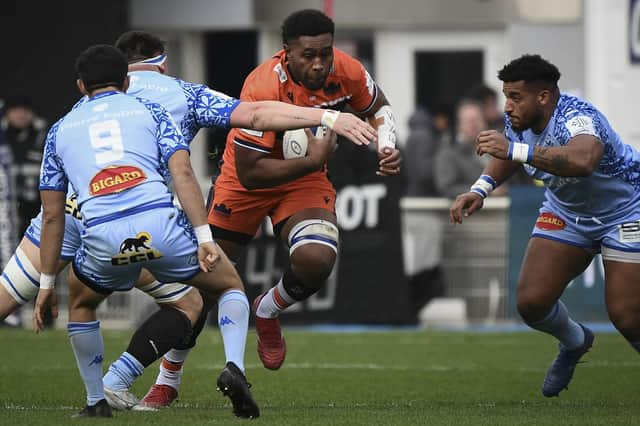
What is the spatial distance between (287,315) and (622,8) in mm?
5552

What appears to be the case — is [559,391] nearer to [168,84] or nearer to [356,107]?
[356,107]

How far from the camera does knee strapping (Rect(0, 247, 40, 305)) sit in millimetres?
8867

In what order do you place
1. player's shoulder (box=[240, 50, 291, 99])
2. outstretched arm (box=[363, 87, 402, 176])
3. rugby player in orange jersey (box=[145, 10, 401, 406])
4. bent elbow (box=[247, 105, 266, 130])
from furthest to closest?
1. player's shoulder (box=[240, 50, 291, 99])
2. rugby player in orange jersey (box=[145, 10, 401, 406])
3. outstretched arm (box=[363, 87, 402, 176])
4. bent elbow (box=[247, 105, 266, 130])

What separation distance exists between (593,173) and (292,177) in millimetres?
1960

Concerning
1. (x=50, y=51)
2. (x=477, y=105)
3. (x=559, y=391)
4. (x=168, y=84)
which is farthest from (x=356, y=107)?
(x=50, y=51)

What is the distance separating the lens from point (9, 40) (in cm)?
1923

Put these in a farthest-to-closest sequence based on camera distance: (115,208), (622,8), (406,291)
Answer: (622,8) < (406,291) < (115,208)

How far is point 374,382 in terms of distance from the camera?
36.4 feet

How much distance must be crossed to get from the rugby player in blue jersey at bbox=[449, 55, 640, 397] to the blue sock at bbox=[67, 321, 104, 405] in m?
2.49

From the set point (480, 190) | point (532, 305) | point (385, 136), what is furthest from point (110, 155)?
point (532, 305)

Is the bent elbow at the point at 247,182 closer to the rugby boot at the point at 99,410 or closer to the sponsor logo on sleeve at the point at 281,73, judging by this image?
the sponsor logo on sleeve at the point at 281,73

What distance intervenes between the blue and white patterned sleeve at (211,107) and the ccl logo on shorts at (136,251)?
3.38 ft

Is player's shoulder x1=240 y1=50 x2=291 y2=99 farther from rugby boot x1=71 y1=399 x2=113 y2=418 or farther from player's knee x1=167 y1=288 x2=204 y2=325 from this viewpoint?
rugby boot x1=71 y1=399 x2=113 y2=418

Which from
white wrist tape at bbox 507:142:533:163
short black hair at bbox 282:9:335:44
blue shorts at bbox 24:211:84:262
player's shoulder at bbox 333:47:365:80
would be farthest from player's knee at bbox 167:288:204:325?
white wrist tape at bbox 507:142:533:163
